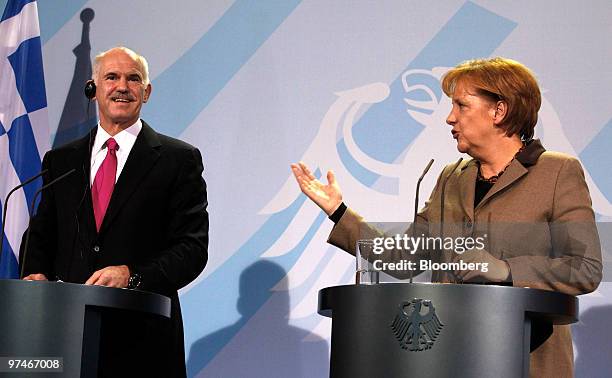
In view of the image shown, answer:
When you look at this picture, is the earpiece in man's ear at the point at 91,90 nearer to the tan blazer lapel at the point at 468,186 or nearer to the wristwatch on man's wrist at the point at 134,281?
the wristwatch on man's wrist at the point at 134,281

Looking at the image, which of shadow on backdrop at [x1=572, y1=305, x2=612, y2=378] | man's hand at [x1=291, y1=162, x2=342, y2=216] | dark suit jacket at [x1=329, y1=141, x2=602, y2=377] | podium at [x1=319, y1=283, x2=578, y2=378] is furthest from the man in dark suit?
shadow on backdrop at [x1=572, y1=305, x2=612, y2=378]

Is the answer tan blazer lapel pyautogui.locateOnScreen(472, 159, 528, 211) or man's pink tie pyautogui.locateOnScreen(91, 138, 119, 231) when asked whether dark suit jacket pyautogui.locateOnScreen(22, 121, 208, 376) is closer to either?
man's pink tie pyautogui.locateOnScreen(91, 138, 119, 231)

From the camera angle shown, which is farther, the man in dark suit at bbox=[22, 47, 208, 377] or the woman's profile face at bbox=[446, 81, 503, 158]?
the man in dark suit at bbox=[22, 47, 208, 377]

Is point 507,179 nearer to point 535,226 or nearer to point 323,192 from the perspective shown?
point 535,226

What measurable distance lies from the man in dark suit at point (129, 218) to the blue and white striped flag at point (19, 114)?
1.01m

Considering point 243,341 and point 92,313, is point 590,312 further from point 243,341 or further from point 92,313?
point 92,313

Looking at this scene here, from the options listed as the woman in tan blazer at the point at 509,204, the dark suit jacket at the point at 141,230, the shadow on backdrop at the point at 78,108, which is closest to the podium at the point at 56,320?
the dark suit jacket at the point at 141,230

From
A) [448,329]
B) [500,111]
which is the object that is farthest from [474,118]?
[448,329]

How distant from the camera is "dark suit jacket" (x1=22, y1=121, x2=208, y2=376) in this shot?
3.08 metres

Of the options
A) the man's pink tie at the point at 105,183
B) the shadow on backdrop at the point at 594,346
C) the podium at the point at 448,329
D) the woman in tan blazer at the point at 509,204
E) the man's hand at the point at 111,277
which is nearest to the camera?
the podium at the point at 448,329

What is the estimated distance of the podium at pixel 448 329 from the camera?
229 centimetres

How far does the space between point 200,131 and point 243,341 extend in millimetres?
981

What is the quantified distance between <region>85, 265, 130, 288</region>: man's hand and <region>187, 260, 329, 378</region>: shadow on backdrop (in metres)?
1.47

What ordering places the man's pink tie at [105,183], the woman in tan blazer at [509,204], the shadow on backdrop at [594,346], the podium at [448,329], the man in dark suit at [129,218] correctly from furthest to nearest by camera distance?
the shadow on backdrop at [594,346] → the man's pink tie at [105,183] → the man in dark suit at [129,218] → the woman in tan blazer at [509,204] → the podium at [448,329]
